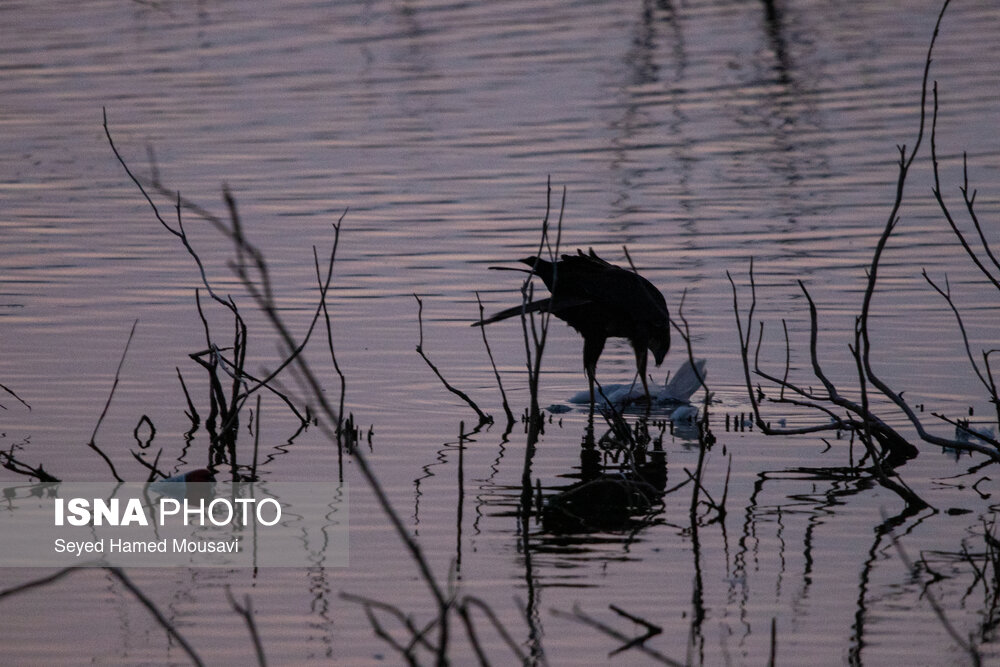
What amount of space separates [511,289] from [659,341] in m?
3.19

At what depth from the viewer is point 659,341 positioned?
8.47 metres

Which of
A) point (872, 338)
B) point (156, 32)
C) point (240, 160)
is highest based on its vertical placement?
point (156, 32)

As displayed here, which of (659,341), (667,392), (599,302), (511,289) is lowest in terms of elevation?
(667,392)

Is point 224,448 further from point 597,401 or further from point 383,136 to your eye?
point 383,136

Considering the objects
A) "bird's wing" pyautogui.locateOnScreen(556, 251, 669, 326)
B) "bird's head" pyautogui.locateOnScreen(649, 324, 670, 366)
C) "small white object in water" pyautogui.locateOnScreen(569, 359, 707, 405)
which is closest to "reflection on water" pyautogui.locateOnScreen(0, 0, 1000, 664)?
"small white object in water" pyautogui.locateOnScreen(569, 359, 707, 405)

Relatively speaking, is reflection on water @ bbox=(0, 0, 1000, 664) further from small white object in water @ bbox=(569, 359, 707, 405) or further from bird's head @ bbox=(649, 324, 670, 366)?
bird's head @ bbox=(649, 324, 670, 366)

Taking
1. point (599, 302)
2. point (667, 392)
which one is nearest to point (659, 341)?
point (667, 392)

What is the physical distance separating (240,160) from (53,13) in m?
14.7

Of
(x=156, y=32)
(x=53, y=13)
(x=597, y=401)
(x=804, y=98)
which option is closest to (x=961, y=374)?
(x=597, y=401)

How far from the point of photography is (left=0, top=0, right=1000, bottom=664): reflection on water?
539cm

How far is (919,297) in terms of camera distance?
10.8m

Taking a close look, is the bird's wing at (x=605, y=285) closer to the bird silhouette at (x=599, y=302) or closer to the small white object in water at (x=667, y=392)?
the bird silhouette at (x=599, y=302)

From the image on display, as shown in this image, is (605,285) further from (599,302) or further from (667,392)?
(667,392)

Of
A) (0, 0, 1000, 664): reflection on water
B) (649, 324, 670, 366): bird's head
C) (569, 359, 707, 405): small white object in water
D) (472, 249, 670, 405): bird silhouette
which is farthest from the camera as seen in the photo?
(569, 359, 707, 405): small white object in water
